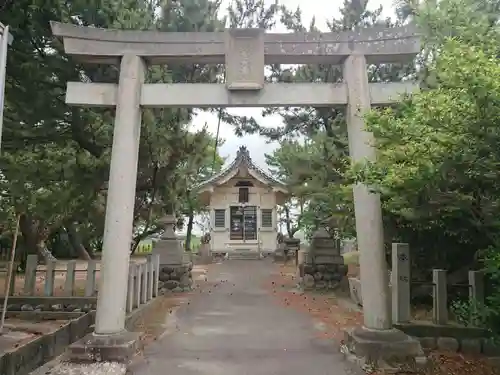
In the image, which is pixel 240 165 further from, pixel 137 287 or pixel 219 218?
pixel 137 287

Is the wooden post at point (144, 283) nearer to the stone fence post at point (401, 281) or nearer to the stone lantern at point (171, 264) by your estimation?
the stone lantern at point (171, 264)

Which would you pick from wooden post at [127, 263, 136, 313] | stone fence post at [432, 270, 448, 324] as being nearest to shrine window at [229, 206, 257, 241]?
wooden post at [127, 263, 136, 313]

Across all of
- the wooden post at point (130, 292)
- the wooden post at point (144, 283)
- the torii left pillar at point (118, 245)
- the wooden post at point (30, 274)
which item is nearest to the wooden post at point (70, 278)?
the wooden post at point (30, 274)

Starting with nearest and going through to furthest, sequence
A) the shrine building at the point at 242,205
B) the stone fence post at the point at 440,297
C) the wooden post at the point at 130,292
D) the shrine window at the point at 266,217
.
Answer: the stone fence post at the point at 440,297 < the wooden post at the point at 130,292 < the shrine building at the point at 242,205 < the shrine window at the point at 266,217

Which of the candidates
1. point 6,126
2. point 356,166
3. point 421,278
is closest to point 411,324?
point 421,278

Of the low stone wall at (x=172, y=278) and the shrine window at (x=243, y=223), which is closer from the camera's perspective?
the low stone wall at (x=172, y=278)

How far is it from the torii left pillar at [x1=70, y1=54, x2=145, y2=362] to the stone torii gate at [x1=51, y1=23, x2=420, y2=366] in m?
0.01

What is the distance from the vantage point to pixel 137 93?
20.6ft

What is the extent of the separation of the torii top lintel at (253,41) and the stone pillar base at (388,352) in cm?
410

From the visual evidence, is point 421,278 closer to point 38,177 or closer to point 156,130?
point 156,130

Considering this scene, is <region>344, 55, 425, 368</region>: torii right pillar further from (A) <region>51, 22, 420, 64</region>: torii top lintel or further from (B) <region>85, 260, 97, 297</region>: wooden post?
(B) <region>85, 260, 97, 297</region>: wooden post

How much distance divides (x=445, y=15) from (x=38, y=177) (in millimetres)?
8032

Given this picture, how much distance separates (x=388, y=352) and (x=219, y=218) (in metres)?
21.7

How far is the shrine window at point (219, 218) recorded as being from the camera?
26.6m
